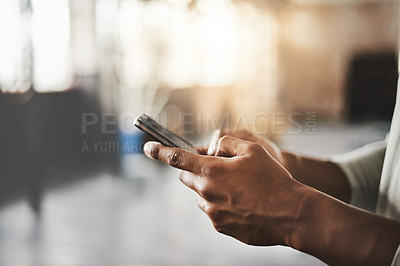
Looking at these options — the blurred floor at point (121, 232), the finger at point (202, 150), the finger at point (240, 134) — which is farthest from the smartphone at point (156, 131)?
the blurred floor at point (121, 232)

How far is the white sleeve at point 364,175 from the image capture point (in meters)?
0.92

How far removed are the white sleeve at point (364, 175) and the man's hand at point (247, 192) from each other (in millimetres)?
306

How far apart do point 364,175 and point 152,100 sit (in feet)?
14.1

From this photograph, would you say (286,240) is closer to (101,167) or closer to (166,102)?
(101,167)

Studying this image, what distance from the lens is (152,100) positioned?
201 inches

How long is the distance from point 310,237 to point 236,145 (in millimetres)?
185

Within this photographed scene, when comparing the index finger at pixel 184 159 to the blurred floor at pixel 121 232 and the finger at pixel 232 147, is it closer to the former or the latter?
the finger at pixel 232 147

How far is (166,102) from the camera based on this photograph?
6.00 m

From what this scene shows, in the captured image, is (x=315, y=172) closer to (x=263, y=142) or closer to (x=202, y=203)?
(x=263, y=142)

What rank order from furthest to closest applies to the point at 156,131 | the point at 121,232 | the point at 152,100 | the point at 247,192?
the point at 152,100, the point at 121,232, the point at 156,131, the point at 247,192

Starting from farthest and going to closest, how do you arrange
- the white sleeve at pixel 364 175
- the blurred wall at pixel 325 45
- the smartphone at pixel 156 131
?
the blurred wall at pixel 325 45 → the white sleeve at pixel 364 175 → the smartphone at pixel 156 131

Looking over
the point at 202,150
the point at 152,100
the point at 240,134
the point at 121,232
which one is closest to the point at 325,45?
the point at 152,100

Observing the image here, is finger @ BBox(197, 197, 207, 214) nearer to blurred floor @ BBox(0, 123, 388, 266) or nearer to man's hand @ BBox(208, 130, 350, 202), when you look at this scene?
man's hand @ BBox(208, 130, 350, 202)

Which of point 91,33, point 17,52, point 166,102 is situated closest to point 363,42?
point 166,102
